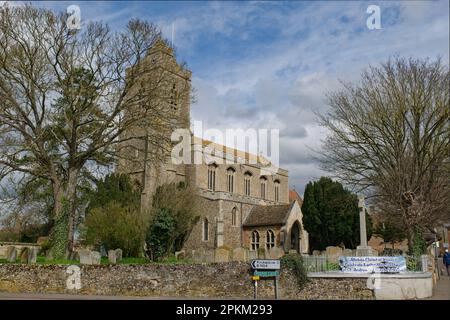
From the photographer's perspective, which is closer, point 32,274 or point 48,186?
point 32,274

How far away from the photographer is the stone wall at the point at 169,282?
1606cm

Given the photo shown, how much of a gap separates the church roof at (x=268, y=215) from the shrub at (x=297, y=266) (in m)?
20.9

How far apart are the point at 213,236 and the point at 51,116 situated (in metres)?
18.3

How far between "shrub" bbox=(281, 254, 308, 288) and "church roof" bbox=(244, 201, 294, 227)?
20.9m

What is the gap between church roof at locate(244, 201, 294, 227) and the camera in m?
38.0

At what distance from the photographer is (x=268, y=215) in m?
39.7

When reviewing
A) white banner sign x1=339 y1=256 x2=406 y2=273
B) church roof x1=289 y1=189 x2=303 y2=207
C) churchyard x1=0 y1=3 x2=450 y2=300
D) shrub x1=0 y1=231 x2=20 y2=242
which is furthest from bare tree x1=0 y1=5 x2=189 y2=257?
church roof x1=289 y1=189 x2=303 y2=207

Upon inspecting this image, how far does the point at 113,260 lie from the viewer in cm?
2058

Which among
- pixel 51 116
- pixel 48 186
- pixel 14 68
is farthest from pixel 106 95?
pixel 48 186

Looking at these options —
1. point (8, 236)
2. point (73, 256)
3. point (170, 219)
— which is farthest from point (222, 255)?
point (8, 236)

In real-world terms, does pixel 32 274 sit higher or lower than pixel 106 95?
lower
